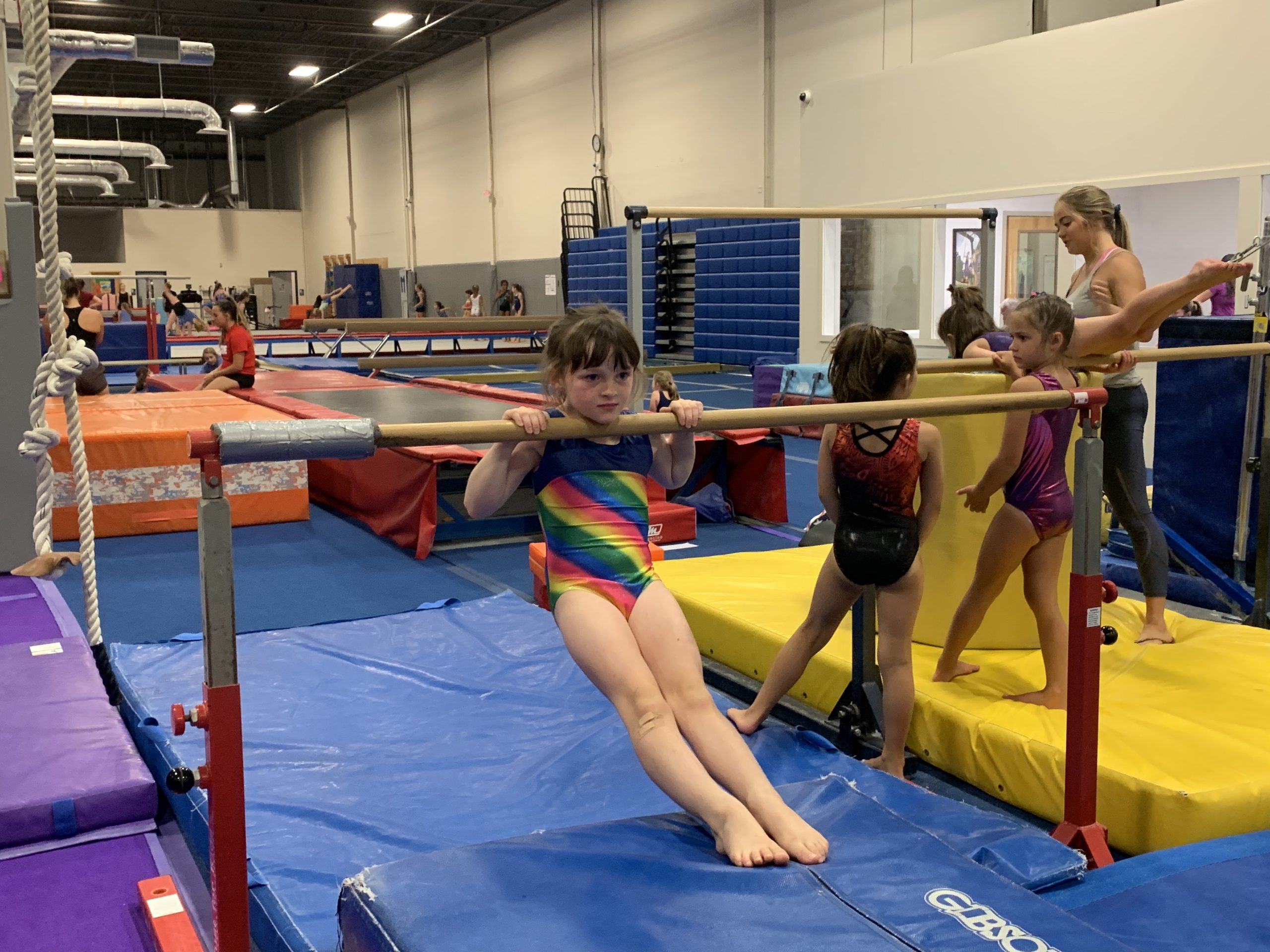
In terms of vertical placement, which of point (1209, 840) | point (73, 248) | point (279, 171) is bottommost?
point (1209, 840)

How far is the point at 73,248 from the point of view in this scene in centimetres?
2841

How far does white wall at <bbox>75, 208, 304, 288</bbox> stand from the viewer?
90.2 feet

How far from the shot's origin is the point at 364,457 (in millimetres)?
1993

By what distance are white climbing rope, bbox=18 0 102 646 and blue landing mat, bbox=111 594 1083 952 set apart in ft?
1.95

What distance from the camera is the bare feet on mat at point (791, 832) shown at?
1.96 metres

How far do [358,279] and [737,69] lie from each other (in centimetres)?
1339

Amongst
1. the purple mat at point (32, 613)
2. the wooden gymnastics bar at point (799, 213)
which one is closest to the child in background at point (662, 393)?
the wooden gymnastics bar at point (799, 213)

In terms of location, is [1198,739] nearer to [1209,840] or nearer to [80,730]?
[1209,840]

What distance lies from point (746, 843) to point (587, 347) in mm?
955

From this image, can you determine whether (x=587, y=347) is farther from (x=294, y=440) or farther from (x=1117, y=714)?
(x=1117, y=714)

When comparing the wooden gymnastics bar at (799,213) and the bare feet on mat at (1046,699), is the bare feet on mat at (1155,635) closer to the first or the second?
the bare feet on mat at (1046,699)

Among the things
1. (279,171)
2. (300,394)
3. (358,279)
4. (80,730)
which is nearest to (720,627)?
(80,730)

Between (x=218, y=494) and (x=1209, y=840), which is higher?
(x=218, y=494)

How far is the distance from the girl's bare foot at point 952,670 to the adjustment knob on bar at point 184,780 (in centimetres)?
205
